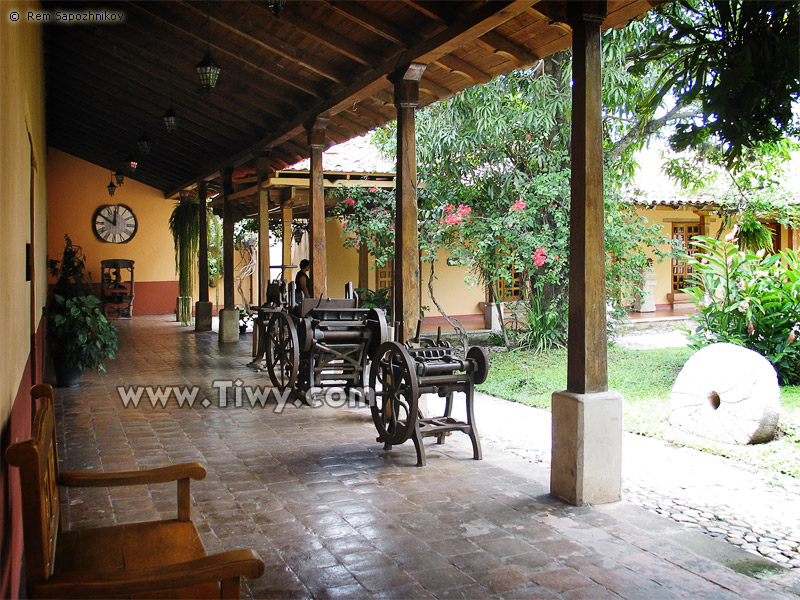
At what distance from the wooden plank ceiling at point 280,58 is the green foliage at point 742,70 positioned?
2527 mm

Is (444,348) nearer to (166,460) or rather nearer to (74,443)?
(166,460)

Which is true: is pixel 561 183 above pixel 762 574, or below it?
above

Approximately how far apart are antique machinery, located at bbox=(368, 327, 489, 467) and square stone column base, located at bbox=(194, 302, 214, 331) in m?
10.3

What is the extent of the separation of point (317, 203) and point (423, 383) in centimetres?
379

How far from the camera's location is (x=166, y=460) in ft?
17.4

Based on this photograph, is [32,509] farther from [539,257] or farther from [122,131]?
[122,131]

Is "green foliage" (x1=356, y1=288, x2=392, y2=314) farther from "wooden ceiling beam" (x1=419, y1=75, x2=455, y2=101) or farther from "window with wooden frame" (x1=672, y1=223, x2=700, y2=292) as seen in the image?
"window with wooden frame" (x1=672, y1=223, x2=700, y2=292)

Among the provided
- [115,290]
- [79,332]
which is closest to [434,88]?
[79,332]

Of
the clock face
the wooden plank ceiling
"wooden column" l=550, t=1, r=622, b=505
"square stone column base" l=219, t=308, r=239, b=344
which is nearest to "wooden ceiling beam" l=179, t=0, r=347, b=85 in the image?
the wooden plank ceiling

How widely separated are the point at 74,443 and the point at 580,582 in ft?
14.1

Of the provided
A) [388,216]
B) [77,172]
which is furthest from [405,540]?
[77,172]

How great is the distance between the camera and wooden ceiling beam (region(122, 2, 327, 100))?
698 centimetres

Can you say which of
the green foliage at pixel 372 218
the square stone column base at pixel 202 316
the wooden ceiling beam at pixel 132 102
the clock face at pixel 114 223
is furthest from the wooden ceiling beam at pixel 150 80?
the clock face at pixel 114 223

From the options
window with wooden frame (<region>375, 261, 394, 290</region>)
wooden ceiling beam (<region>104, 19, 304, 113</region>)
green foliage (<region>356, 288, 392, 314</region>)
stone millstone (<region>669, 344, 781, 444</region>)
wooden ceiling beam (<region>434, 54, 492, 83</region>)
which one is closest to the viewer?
stone millstone (<region>669, 344, 781, 444</region>)
